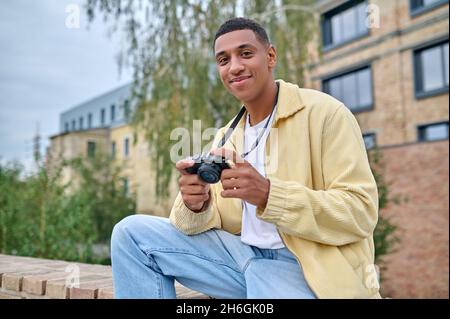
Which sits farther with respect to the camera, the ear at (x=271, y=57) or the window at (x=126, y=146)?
the window at (x=126, y=146)

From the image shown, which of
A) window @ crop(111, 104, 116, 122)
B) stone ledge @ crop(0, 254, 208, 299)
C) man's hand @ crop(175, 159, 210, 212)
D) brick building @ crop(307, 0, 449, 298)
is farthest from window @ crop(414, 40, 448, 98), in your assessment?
window @ crop(111, 104, 116, 122)

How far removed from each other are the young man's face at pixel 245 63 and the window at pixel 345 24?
1302cm

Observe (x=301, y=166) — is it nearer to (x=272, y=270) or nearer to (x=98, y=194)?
(x=272, y=270)

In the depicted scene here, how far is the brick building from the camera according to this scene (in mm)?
10570

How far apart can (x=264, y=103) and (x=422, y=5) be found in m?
13.0

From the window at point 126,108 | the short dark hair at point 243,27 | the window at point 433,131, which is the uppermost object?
the window at point 126,108

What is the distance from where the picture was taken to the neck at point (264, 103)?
1.84 meters

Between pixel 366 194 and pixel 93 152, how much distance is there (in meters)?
14.2

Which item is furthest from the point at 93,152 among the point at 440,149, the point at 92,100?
the point at 92,100

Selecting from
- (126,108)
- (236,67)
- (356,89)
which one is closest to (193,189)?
(236,67)

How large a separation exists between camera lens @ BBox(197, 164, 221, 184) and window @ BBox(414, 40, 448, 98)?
12.1 meters

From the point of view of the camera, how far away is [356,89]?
14414mm

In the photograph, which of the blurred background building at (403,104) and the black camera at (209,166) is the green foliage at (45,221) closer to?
the blurred background building at (403,104)

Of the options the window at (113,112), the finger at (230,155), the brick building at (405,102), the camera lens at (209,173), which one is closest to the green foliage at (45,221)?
the camera lens at (209,173)
